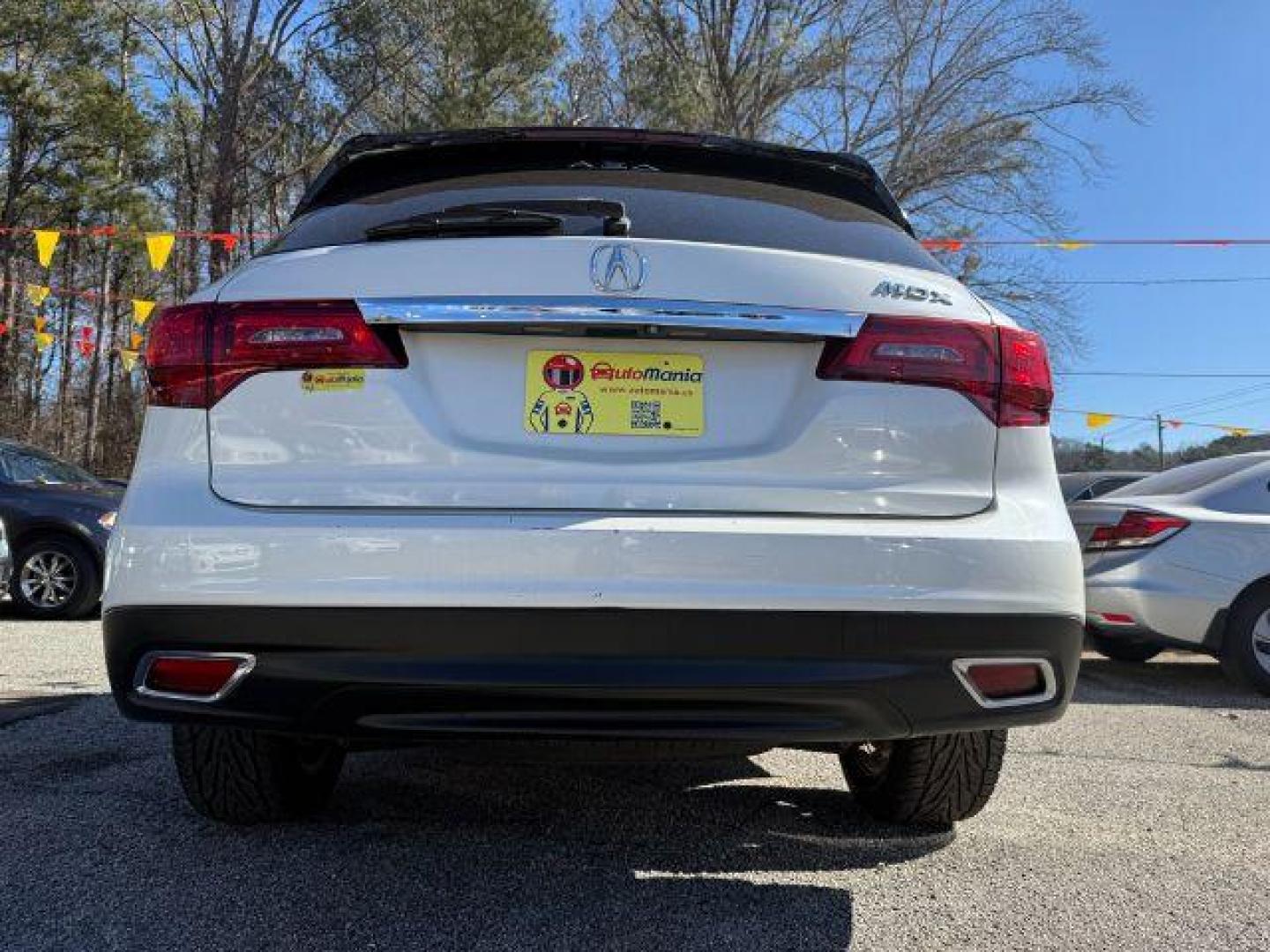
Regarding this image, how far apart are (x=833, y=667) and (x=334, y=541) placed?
948 mm

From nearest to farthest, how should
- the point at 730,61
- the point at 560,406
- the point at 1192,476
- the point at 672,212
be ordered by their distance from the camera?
the point at 560,406, the point at 672,212, the point at 1192,476, the point at 730,61

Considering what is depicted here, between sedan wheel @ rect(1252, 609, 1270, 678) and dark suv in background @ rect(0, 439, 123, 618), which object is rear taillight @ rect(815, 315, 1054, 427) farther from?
dark suv in background @ rect(0, 439, 123, 618)

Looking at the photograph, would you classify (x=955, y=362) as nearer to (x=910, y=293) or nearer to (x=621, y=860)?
(x=910, y=293)

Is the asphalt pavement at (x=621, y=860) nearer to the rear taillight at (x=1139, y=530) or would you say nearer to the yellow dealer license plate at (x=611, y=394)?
the yellow dealer license plate at (x=611, y=394)

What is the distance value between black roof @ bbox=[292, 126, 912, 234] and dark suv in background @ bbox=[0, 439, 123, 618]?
6983mm

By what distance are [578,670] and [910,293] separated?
3.36 feet

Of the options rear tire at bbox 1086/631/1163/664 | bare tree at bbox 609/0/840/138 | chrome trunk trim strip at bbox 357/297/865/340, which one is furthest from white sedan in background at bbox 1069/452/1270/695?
bare tree at bbox 609/0/840/138

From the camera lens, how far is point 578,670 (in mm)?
1893

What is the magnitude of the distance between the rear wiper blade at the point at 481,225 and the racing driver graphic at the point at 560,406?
1.00ft

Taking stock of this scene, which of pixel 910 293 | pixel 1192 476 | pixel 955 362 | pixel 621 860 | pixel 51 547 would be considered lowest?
pixel 51 547

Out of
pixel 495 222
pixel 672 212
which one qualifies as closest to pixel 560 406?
pixel 495 222

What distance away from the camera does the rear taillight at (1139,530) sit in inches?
230

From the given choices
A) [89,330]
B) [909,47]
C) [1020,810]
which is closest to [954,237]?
[909,47]

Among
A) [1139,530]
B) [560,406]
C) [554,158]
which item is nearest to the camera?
[560,406]
